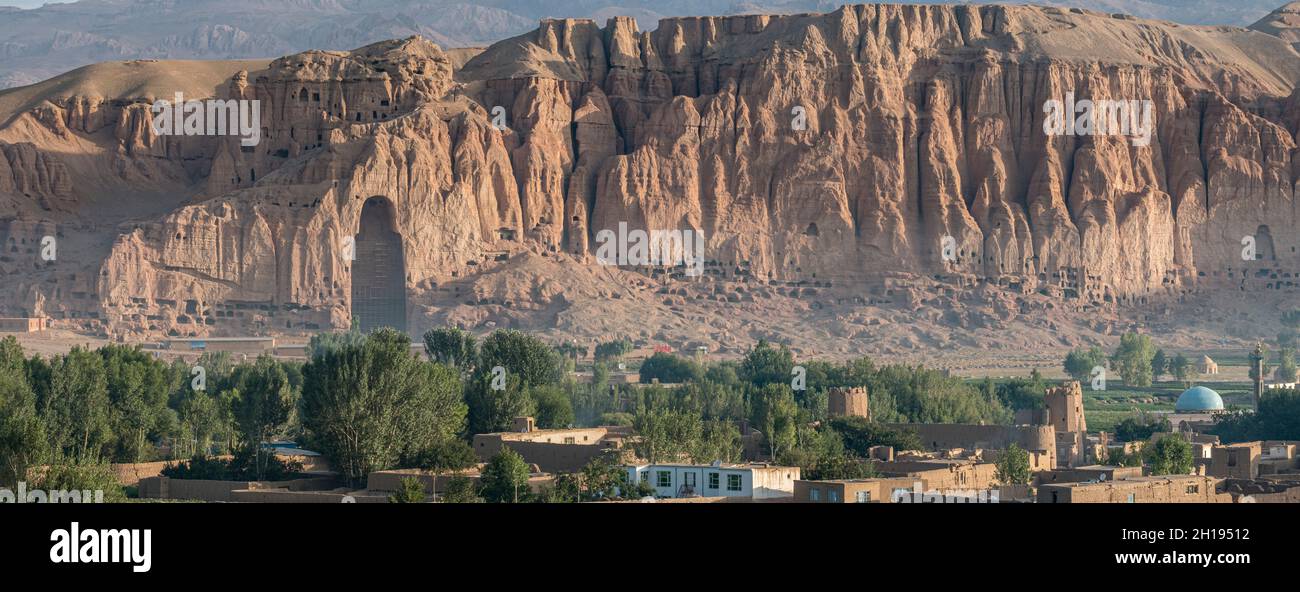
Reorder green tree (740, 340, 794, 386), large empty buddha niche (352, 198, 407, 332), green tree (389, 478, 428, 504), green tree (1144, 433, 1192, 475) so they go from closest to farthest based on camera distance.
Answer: green tree (389, 478, 428, 504) → green tree (1144, 433, 1192, 475) → green tree (740, 340, 794, 386) → large empty buddha niche (352, 198, 407, 332)

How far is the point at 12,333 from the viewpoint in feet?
363

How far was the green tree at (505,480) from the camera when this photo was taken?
48.9 m

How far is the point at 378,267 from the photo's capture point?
405 feet

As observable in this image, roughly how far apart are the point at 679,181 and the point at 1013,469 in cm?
7410

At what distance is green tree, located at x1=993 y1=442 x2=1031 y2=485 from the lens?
56397 millimetres

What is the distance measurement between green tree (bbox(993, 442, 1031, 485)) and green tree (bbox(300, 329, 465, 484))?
13115mm

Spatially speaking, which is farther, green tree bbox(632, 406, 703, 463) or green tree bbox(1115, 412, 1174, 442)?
green tree bbox(1115, 412, 1174, 442)

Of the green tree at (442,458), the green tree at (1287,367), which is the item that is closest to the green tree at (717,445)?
the green tree at (442,458)

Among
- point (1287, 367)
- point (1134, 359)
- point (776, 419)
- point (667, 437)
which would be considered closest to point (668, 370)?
point (1134, 359)

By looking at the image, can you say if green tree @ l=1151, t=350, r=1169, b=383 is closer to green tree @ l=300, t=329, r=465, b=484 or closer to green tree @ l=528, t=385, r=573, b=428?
green tree @ l=528, t=385, r=573, b=428

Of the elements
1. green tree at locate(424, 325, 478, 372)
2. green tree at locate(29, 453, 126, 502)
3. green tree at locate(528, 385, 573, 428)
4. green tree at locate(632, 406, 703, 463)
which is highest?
green tree at locate(424, 325, 478, 372)

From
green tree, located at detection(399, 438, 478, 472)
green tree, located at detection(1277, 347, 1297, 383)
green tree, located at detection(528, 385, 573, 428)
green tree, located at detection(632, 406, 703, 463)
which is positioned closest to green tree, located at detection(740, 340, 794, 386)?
green tree, located at detection(528, 385, 573, 428)

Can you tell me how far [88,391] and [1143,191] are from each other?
3132 inches
